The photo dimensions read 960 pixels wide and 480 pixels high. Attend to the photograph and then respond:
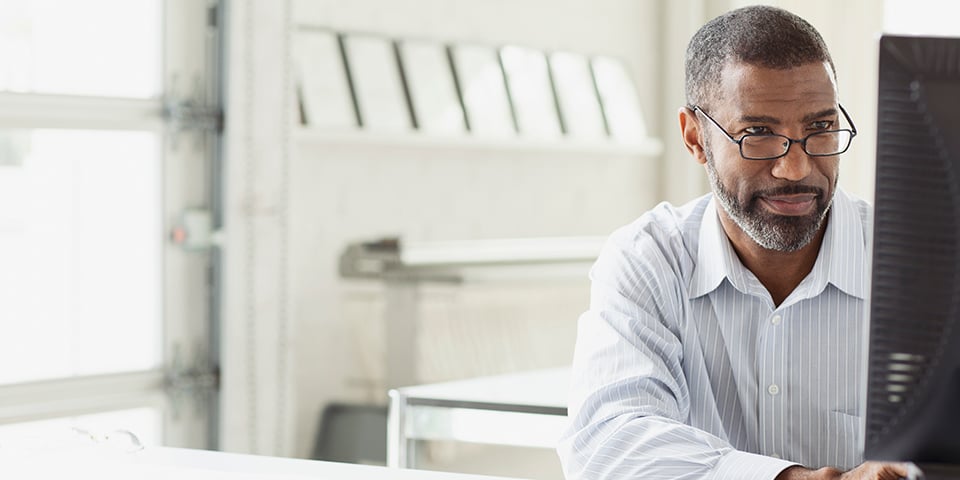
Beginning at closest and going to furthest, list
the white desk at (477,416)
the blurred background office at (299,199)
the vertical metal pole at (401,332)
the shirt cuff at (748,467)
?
the shirt cuff at (748,467), the white desk at (477,416), the blurred background office at (299,199), the vertical metal pole at (401,332)

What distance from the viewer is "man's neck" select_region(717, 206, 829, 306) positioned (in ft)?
5.44

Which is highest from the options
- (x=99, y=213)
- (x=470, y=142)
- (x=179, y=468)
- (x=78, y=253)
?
(x=470, y=142)

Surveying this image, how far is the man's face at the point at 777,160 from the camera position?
4.91ft

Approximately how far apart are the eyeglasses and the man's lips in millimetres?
55

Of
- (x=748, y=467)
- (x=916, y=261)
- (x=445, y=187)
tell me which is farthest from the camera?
(x=445, y=187)

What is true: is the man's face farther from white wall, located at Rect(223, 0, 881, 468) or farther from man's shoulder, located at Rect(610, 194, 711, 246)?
white wall, located at Rect(223, 0, 881, 468)

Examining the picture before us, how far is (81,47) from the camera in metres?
3.59

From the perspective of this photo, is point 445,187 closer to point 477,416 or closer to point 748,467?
point 477,416

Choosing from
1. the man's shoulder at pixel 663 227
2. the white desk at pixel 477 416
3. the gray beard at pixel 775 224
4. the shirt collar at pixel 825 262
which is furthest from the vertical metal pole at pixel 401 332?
the gray beard at pixel 775 224

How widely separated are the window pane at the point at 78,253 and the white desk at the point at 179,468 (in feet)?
6.45

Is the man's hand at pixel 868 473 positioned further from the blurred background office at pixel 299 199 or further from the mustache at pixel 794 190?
the blurred background office at pixel 299 199

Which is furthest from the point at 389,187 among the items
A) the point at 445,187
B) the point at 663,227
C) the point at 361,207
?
the point at 663,227

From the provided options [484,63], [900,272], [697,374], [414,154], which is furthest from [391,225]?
[900,272]

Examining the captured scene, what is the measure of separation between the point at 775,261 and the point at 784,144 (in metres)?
0.21
